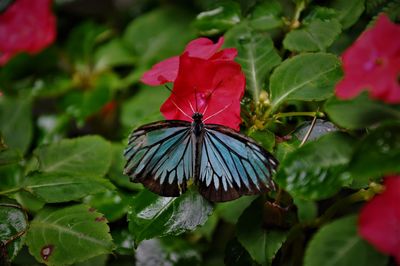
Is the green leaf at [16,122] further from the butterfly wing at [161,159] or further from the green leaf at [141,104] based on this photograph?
the butterfly wing at [161,159]

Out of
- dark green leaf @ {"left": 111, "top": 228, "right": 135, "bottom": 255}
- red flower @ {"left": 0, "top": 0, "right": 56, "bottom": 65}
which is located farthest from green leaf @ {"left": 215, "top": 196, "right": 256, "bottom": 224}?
red flower @ {"left": 0, "top": 0, "right": 56, "bottom": 65}

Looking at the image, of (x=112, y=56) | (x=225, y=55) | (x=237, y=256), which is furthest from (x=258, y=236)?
(x=112, y=56)

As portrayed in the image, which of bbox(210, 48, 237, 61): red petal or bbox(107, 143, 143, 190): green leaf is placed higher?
bbox(210, 48, 237, 61): red petal

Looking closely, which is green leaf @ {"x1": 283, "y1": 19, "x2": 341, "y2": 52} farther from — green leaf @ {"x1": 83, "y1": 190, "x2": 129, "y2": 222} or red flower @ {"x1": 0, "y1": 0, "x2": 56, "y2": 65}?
red flower @ {"x1": 0, "y1": 0, "x2": 56, "y2": 65}

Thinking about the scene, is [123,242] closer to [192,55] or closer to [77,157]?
[77,157]

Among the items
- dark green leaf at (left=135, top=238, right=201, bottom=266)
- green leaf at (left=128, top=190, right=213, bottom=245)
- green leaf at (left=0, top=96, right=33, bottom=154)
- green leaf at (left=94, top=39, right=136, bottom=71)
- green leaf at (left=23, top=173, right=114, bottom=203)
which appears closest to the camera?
green leaf at (left=128, top=190, right=213, bottom=245)

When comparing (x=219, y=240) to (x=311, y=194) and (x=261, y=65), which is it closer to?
(x=261, y=65)

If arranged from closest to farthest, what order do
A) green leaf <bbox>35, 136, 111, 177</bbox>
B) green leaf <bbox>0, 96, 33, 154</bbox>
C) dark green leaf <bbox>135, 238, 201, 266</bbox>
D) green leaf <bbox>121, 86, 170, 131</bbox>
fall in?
green leaf <bbox>35, 136, 111, 177</bbox> → dark green leaf <bbox>135, 238, 201, 266</bbox> → green leaf <bbox>0, 96, 33, 154</bbox> → green leaf <bbox>121, 86, 170, 131</bbox>
